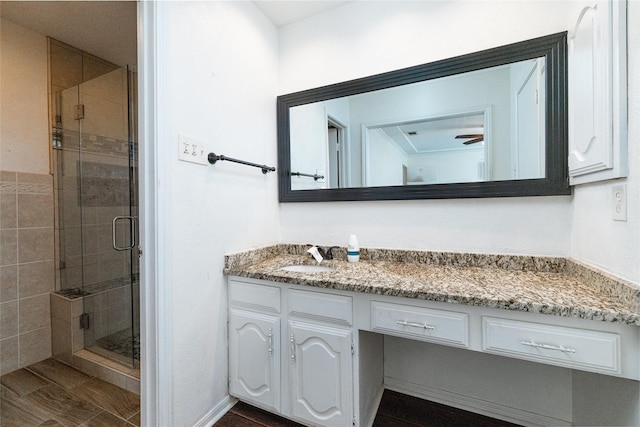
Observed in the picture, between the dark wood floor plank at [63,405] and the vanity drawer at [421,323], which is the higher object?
the vanity drawer at [421,323]

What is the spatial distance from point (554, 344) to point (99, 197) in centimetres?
294

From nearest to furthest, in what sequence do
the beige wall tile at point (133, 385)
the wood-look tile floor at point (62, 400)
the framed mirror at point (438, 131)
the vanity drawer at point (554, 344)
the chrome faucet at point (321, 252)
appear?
1. the vanity drawer at point (554, 344)
2. the framed mirror at point (438, 131)
3. the wood-look tile floor at point (62, 400)
4. the beige wall tile at point (133, 385)
5. the chrome faucet at point (321, 252)

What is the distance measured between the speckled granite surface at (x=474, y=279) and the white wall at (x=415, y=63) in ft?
0.24

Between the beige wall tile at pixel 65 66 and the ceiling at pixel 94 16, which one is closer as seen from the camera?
the ceiling at pixel 94 16

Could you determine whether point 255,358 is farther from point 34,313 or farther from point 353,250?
point 34,313

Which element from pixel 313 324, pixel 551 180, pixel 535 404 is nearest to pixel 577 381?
pixel 535 404

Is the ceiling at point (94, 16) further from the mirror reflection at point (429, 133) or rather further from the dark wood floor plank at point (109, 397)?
the dark wood floor plank at point (109, 397)

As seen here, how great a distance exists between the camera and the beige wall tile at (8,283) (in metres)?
1.81

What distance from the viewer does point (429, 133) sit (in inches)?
61.2

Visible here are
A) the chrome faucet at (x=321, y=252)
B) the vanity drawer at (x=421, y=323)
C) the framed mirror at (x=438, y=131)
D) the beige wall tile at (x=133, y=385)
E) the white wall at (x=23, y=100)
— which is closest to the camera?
the vanity drawer at (x=421, y=323)

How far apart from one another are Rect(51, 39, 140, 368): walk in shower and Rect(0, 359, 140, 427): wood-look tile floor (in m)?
0.27

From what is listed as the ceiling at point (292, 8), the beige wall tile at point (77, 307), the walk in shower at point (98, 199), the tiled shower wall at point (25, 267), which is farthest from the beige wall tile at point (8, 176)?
the ceiling at point (292, 8)

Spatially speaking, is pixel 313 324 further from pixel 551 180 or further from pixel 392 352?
pixel 551 180

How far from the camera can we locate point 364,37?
67.1 inches
